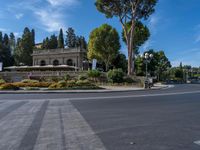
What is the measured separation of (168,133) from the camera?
6910 mm

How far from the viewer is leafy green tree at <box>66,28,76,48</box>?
10012 centimetres

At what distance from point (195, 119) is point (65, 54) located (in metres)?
62.1

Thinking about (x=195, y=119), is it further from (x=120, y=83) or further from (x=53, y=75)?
(x=53, y=75)

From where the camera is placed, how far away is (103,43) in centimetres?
6159

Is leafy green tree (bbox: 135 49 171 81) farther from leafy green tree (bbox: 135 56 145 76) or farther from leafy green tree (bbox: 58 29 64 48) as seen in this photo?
leafy green tree (bbox: 58 29 64 48)

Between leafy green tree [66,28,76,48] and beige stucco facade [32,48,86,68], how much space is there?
2853 cm

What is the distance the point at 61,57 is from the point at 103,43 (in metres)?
14.6

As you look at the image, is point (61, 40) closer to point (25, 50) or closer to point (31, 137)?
point (25, 50)

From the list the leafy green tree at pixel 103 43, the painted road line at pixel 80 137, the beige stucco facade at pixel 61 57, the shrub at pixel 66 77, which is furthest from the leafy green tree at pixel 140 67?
the painted road line at pixel 80 137

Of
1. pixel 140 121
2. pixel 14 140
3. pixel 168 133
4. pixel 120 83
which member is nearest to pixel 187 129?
pixel 168 133

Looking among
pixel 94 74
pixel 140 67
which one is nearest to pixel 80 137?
pixel 94 74

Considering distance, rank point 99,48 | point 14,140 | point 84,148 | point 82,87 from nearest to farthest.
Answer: point 84,148 < point 14,140 < point 82,87 < point 99,48

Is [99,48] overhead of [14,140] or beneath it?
overhead

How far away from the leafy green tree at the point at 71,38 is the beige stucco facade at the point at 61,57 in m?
28.5
